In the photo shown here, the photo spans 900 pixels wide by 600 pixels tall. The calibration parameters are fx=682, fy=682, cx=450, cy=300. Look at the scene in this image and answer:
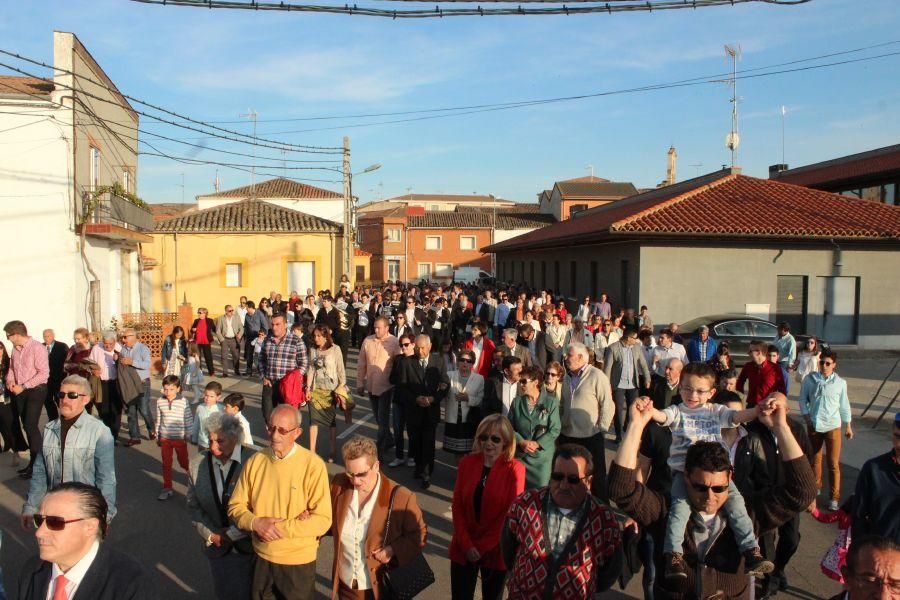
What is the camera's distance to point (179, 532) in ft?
21.1

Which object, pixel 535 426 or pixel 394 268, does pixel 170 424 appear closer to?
pixel 535 426

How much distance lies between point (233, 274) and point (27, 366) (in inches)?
821

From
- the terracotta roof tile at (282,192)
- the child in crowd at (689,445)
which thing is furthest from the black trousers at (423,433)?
the terracotta roof tile at (282,192)

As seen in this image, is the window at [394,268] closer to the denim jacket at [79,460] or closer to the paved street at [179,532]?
the paved street at [179,532]

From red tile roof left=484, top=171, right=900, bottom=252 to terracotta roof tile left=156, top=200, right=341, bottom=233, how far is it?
10.6m

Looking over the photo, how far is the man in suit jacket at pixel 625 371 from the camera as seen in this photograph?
965 centimetres

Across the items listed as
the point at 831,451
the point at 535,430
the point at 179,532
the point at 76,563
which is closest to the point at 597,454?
the point at 535,430

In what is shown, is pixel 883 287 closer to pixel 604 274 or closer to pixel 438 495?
pixel 604 274

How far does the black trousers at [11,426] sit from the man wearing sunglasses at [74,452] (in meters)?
4.11

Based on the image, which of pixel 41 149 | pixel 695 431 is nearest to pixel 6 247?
pixel 41 149

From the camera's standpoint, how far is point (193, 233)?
27828 millimetres

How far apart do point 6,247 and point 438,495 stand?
13.4 meters

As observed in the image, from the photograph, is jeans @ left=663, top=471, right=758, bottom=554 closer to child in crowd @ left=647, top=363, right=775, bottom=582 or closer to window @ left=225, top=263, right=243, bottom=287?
child in crowd @ left=647, top=363, right=775, bottom=582

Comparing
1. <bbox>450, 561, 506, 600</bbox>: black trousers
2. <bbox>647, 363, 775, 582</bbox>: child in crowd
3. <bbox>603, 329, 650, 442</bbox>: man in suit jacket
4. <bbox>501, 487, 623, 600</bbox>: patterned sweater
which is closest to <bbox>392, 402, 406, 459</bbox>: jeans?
<bbox>603, 329, 650, 442</bbox>: man in suit jacket
